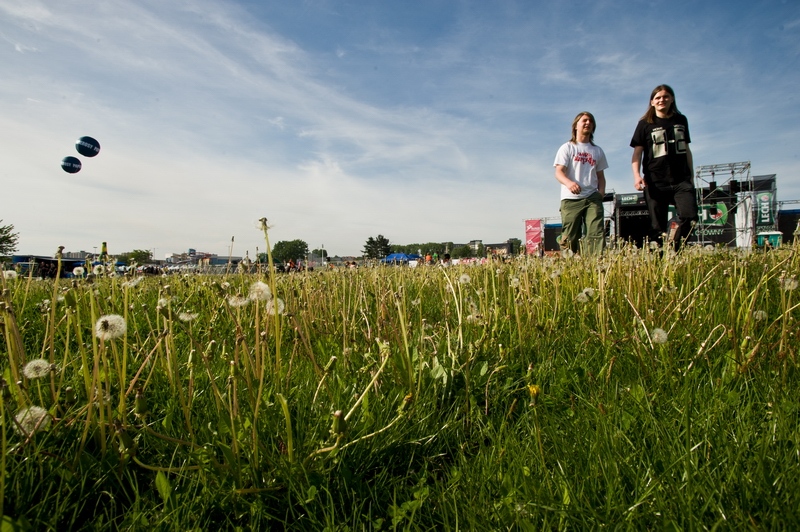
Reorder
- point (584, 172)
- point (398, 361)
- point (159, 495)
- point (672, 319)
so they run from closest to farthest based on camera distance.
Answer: point (159, 495) → point (398, 361) → point (672, 319) → point (584, 172)

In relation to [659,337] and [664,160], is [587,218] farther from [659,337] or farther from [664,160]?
[659,337]

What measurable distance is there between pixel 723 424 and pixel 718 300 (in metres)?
1.41

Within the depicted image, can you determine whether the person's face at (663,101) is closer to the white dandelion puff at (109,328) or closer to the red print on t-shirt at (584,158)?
the red print on t-shirt at (584,158)

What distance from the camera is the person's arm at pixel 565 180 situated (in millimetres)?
5570

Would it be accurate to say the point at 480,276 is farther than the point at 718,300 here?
Yes

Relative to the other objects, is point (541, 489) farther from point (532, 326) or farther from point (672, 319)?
point (672, 319)

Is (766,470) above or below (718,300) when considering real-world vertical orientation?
below

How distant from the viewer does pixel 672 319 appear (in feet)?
7.48

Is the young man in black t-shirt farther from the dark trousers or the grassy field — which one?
the grassy field

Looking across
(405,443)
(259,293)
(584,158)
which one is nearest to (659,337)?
(405,443)

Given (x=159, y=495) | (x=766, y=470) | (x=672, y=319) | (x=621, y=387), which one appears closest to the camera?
(x=766, y=470)

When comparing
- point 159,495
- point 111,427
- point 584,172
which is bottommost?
point 159,495

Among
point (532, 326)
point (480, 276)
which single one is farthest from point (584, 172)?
point (532, 326)

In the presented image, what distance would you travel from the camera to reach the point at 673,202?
5723 mm
